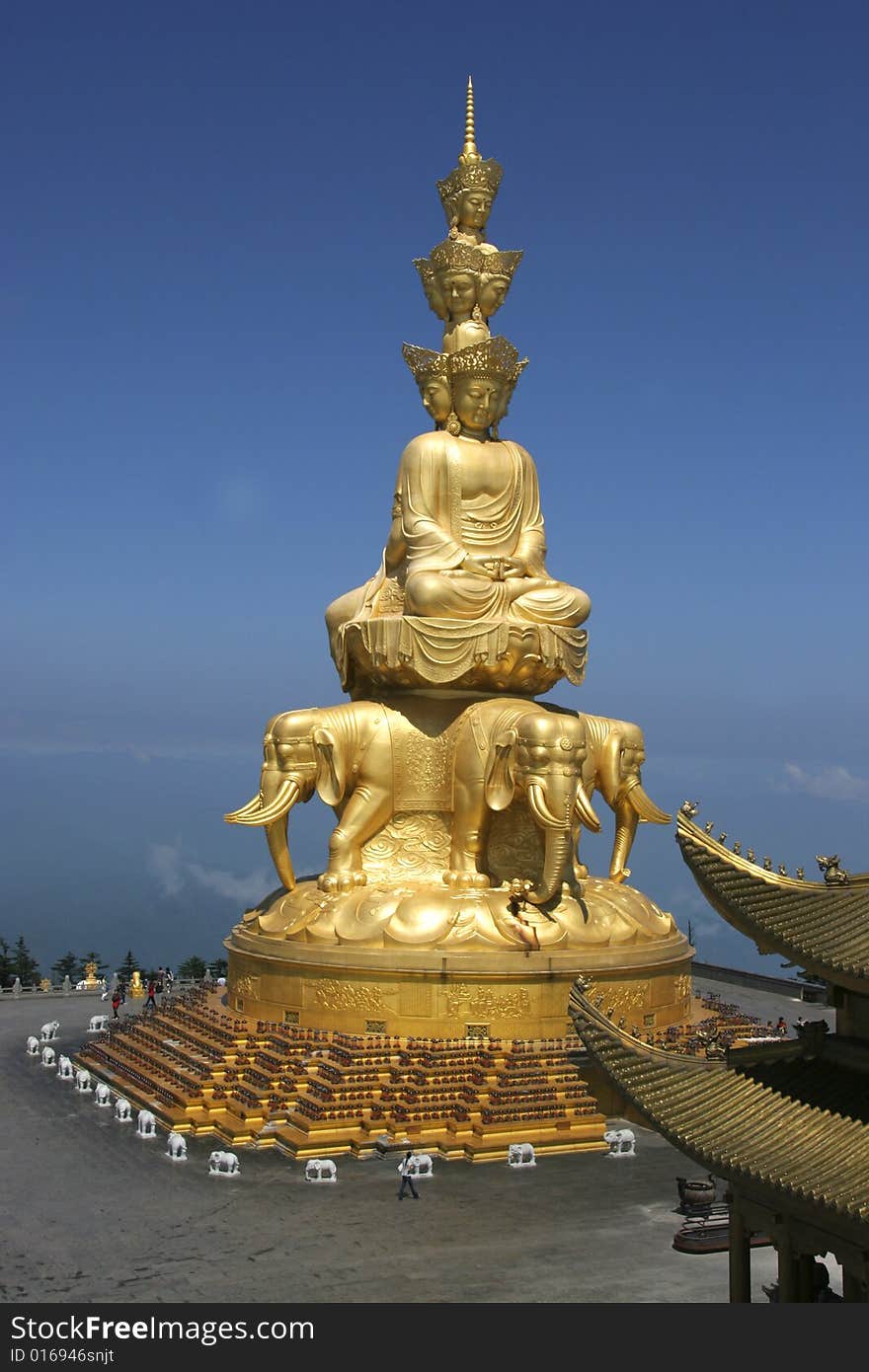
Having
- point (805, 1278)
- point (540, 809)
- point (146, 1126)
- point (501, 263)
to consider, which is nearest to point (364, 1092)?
point (146, 1126)

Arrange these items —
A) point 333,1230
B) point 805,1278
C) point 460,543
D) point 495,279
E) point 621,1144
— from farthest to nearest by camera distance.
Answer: point 495,279, point 460,543, point 621,1144, point 333,1230, point 805,1278

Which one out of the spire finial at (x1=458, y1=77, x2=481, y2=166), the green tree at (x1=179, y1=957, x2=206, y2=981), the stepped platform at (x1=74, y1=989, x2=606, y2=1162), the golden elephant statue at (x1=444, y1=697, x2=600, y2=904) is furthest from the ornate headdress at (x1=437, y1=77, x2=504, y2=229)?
the green tree at (x1=179, y1=957, x2=206, y2=981)

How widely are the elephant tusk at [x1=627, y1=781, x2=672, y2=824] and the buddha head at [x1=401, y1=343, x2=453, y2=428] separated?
22.5ft

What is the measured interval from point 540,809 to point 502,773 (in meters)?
1.09

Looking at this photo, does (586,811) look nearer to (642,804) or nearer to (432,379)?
(642,804)

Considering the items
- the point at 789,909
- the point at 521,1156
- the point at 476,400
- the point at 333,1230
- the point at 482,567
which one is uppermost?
the point at 476,400

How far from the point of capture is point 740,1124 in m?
9.90

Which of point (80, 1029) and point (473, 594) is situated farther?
point (80, 1029)

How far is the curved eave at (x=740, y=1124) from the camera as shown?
29.2 feet

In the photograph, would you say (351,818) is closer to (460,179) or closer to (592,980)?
(592,980)

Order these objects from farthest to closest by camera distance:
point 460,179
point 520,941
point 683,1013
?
point 460,179
point 683,1013
point 520,941
